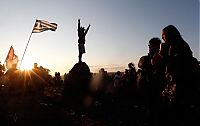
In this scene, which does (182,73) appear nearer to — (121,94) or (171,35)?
(171,35)

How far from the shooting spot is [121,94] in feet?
67.9

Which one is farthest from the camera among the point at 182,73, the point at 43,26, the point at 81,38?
the point at 43,26

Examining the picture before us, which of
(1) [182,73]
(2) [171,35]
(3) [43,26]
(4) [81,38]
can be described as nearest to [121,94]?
(4) [81,38]

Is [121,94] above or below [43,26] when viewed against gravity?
below

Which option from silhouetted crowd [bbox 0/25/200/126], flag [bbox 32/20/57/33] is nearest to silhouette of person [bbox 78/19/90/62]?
silhouetted crowd [bbox 0/25/200/126]

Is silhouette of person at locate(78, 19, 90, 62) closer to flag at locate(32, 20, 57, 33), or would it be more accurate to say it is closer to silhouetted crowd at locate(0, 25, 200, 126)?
silhouetted crowd at locate(0, 25, 200, 126)

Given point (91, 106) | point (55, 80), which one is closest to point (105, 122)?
point (91, 106)

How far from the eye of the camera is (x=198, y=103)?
6555mm

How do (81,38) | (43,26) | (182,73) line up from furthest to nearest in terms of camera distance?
1. (43,26)
2. (81,38)
3. (182,73)

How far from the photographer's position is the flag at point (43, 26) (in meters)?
21.6

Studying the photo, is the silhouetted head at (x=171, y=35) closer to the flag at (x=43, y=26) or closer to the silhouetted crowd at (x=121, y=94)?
the silhouetted crowd at (x=121, y=94)

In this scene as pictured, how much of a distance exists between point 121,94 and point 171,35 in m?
14.2

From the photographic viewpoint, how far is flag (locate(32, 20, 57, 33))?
70.8 feet

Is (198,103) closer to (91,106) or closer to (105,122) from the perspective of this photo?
(105,122)
